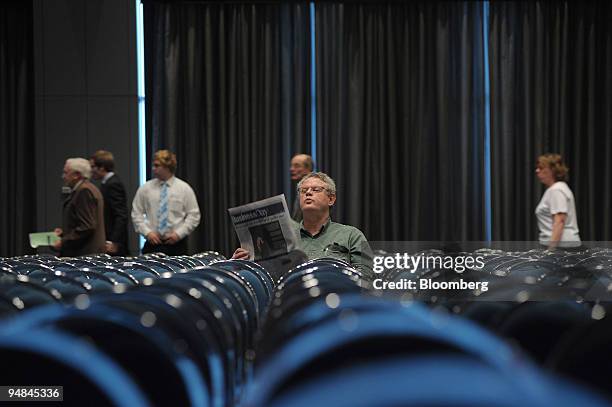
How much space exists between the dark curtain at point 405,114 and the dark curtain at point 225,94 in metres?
0.41

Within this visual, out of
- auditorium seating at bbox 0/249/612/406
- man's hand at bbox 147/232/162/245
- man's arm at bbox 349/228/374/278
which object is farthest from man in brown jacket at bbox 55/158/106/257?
auditorium seating at bbox 0/249/612/406

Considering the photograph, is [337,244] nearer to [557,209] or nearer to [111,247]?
[557,209]

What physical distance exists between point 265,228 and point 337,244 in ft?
1.61

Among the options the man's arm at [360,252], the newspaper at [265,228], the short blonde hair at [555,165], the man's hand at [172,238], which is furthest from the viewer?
the man's hand at [172,238]

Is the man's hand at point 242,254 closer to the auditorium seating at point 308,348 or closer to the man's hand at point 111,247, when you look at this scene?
the auditorium seating at point 308,348

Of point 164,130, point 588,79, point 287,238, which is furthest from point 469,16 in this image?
point 287,238

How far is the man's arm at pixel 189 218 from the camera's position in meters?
8.34

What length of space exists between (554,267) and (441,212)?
6.33 meters

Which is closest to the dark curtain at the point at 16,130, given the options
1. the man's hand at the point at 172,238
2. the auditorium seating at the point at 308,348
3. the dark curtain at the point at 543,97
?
the man's hand at the point at 172,238

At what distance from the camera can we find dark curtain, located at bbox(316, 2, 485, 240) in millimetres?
10070

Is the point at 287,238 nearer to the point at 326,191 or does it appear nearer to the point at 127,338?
the point at 326,191

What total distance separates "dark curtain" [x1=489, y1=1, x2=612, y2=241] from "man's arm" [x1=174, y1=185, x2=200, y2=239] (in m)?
3.91

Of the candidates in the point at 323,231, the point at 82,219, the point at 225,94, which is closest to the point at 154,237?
the point at 82,219

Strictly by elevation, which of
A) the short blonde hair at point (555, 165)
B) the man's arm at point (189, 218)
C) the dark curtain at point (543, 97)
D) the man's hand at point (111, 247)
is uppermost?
the dark curtain at point (543, 97)
